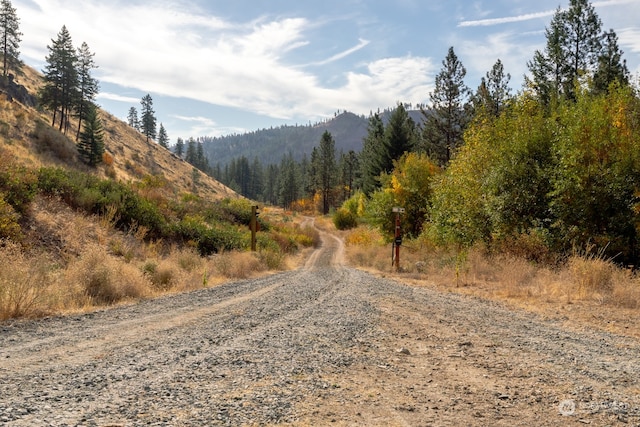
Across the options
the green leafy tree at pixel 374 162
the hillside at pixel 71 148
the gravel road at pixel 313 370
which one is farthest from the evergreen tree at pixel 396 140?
the gravel road at pixel 313 370

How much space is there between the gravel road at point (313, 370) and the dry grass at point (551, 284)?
4.16 ft

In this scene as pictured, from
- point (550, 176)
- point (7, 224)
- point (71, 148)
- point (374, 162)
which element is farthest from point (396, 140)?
point (7, 224)

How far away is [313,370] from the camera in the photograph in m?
4.34

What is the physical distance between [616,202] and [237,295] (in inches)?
468

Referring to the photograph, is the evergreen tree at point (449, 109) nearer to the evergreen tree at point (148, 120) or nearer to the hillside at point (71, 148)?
the hillside at point (71, 148)

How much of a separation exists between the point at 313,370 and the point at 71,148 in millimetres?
49309

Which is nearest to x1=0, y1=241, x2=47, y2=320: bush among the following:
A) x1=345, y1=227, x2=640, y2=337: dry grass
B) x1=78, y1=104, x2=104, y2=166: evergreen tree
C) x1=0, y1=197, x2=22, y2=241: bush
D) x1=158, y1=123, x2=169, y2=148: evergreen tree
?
x1=0, y1=197, x2=22, y2=241: bush

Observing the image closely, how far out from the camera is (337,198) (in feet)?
318

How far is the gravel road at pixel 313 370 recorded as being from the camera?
3250 mm

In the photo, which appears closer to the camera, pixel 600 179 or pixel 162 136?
pixel 600 179

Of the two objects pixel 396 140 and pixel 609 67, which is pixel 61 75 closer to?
pixel 396 140

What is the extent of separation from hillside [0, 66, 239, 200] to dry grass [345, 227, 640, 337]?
784 inches

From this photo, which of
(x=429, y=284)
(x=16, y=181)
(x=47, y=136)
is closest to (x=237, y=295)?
(x=429, y=284)

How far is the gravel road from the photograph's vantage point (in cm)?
325
